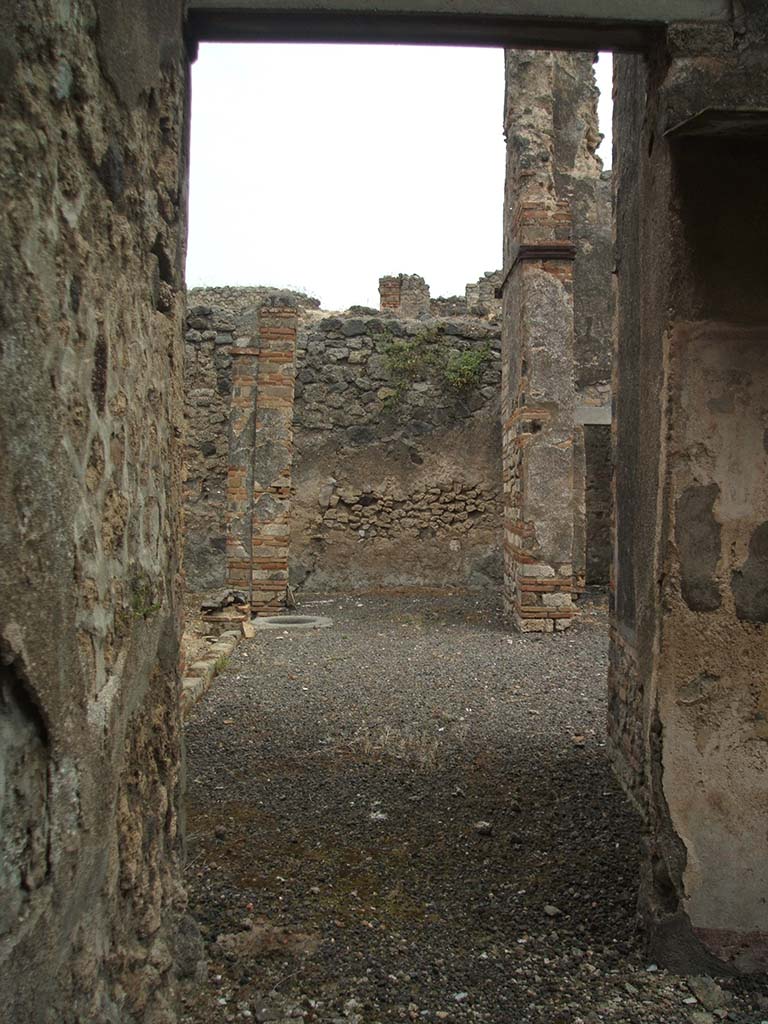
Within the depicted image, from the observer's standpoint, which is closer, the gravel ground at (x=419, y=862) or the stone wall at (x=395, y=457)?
the gravel ground at (x=419, y=862)

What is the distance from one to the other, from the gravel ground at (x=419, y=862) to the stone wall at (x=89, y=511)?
0.49 meters

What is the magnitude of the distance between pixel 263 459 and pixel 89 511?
7.69 meters

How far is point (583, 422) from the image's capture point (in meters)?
11.8

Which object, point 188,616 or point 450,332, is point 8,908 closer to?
point 188,616

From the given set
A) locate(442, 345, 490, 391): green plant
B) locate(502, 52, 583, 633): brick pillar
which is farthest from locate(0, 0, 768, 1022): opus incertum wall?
locate(442, 345, 490, 391): green plant

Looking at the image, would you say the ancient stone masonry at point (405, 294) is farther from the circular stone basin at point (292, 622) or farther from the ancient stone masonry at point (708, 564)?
the ancient stone masonry at point (708, 564)

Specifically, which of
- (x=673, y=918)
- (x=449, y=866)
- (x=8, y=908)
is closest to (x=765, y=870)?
(x=673, y=918)

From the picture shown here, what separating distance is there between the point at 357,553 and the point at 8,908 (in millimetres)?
9712

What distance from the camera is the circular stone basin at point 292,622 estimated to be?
8203mm

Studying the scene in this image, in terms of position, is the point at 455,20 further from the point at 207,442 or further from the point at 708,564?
the point at 207,442

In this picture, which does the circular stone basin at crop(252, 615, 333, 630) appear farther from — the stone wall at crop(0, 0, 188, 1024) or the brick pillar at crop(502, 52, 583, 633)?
the stone wall at crop(0, 0, 188, 1024)

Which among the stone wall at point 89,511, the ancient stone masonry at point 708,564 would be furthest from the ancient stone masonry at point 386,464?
the stone wall at point 89,511

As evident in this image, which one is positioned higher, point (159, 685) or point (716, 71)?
point (716, 71)

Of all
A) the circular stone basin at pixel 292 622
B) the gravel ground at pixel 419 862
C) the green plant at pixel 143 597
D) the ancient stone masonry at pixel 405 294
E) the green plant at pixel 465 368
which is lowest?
the circular stone basin at pixel 292 622
